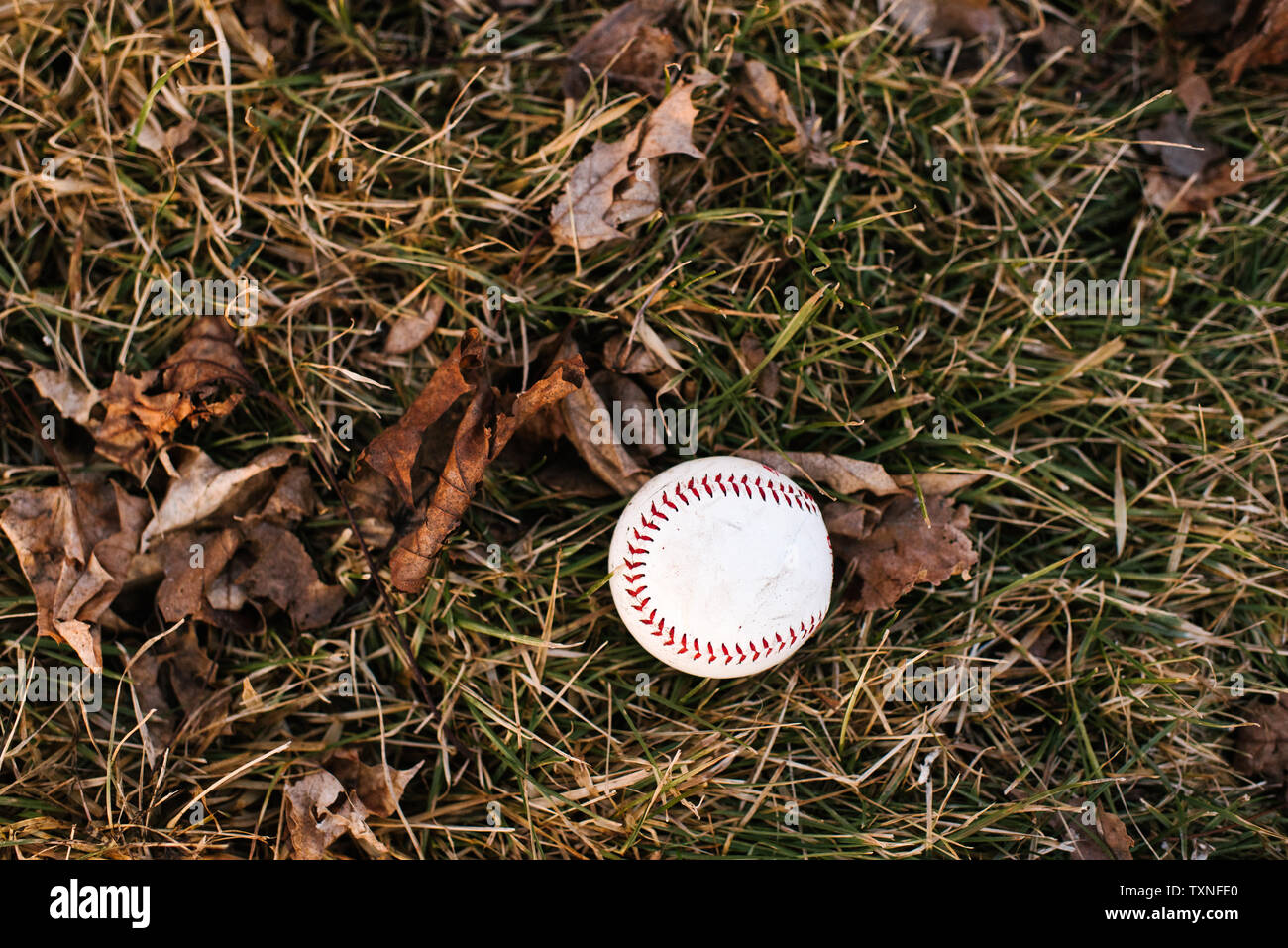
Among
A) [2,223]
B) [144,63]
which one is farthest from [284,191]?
[2,223]

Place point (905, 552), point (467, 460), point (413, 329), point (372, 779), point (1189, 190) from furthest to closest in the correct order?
point (1189, 190), point (413, 329), point (905, 552), point (372, 779), point (467, 460)

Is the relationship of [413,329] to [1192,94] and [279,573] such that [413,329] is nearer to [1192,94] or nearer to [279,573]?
[279,573]

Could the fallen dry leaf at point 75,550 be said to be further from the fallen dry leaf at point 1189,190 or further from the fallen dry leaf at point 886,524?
the fallen dry leaf at point 1189,190

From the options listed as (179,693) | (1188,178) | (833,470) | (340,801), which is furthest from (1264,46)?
(179,693)

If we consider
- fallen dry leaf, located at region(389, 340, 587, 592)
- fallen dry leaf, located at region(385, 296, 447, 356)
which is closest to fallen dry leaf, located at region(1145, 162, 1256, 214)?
fallen dry leaf, located at region(389, 340, 587, 592)

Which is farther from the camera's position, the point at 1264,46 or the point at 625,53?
the point at 1264,46

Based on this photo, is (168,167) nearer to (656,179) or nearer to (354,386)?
(354,386)

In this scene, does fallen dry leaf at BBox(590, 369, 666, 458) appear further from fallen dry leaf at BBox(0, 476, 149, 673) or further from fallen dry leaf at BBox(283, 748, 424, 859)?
fallen dry leaf at BBox(0, 476, 149, 673)
